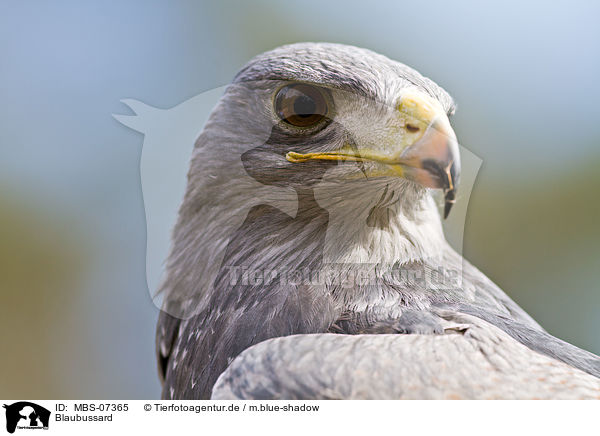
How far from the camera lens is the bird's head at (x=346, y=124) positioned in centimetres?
98

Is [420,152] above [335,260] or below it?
above

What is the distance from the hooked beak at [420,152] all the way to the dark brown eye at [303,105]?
0.08m

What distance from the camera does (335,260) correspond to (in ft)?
3.65

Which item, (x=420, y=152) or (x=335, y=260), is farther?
(x=335, y=260)

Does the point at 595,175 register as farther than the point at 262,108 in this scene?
Yes

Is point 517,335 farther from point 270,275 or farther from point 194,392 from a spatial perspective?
point 194,392
